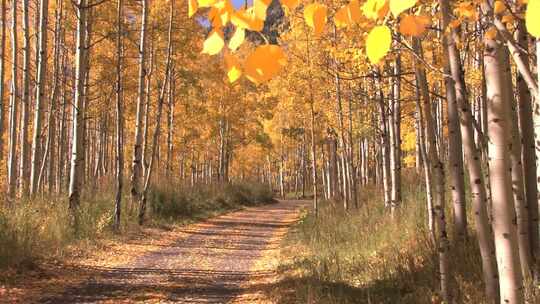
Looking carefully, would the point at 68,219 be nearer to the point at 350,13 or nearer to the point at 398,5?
the point at 350,13

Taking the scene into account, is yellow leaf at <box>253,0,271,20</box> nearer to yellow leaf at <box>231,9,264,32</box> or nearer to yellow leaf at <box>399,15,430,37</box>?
yellow leaf at <box>231,9,264,32</box>

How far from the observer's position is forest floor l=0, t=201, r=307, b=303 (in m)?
6.04

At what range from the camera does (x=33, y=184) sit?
35.9 ft

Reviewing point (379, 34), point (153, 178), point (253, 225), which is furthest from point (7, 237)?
point (153, 178)

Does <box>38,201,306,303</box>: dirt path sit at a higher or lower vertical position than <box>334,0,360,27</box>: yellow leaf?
lower

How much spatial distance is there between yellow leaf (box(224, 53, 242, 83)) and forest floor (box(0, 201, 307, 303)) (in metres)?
5.06

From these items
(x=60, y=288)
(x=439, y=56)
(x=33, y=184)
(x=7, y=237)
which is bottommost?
(x=60, y=288)

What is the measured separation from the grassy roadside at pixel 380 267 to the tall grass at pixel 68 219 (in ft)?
12.2

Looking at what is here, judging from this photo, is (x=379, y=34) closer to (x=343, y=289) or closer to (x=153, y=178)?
(x=343, y=289)

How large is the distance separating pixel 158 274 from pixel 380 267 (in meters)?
3.37

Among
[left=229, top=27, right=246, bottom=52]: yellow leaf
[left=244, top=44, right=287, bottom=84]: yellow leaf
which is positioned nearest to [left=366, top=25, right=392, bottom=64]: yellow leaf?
[left=244, top=44, right=287, bottom=84]: yellow leaf

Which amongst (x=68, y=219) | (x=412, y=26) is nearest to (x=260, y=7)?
(x=412, y=26)

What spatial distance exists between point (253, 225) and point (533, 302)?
40.1 feet

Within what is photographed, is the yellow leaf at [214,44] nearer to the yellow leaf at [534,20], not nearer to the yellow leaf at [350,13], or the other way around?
the yellow leaf at [350,13]
